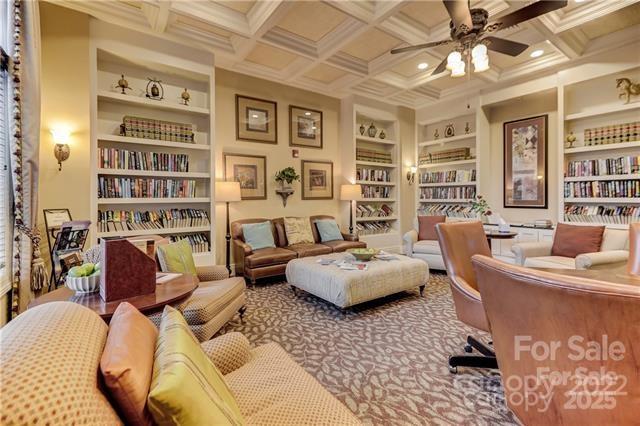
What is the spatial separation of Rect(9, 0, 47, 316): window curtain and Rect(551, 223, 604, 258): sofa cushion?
545 centimetres

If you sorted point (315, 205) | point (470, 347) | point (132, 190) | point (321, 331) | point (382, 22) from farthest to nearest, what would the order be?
point (315, 205) → point (132, 190) → point (382, 22) → point (321, 331) → point (470, 347)

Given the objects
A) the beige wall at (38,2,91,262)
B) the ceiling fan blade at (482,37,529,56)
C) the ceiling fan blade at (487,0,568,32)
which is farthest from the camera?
the beige wall at (38,2,91,262)

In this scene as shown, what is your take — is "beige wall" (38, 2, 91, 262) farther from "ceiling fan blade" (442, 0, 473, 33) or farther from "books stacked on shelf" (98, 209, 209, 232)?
"ceiling fan blade" (442, 0, 473, 33)

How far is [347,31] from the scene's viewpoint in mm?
3580

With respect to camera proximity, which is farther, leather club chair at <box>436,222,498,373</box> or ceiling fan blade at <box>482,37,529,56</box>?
ceiling fan blade at <box>482,37,529,56</box>

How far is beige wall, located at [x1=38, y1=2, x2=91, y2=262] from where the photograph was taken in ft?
9.77

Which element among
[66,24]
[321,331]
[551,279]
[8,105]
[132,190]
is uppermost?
[66,24]

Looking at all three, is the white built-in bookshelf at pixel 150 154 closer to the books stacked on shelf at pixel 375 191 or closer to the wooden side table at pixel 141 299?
the wooden side table at pixel 141 299

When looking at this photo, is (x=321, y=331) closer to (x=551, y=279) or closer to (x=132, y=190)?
(x=551, y=279)

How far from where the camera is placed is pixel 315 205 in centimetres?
554

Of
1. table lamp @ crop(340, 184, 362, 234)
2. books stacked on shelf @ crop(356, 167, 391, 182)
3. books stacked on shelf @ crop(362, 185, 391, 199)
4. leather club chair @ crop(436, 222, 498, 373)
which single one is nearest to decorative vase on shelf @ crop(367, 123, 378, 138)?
books stacked on shelf @ crop(356, 167, 391, 182)

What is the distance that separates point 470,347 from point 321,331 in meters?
1.18

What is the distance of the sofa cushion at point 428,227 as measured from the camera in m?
4.91

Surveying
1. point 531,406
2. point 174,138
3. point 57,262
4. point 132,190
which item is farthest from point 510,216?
point 57,262
